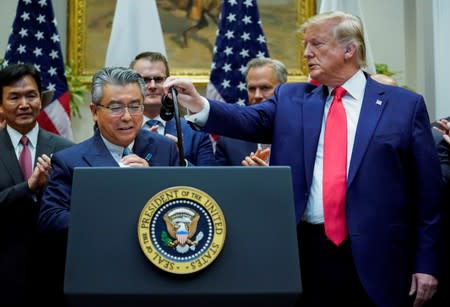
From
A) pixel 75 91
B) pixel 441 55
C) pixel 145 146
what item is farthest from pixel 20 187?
pixel 441 55

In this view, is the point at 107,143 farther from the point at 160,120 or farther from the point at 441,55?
the point at 441,55

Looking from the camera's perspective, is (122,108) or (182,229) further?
(122,108)

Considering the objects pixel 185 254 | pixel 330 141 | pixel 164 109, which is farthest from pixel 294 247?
pixel 330 141

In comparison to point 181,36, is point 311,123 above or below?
above

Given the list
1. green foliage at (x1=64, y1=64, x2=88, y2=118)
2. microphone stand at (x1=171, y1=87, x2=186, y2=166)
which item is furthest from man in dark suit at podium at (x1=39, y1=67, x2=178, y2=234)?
green foliage at (x1=64, y1=64, x2=88, y2=118)

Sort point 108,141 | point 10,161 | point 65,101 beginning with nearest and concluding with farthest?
point 108,141, point 10,161, point 65,101

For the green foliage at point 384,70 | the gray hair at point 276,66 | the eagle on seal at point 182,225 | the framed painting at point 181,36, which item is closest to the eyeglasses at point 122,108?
the eagle on seal at point 182,225

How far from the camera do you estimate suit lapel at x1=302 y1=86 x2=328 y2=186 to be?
293 centimetres

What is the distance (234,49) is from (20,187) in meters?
2.91

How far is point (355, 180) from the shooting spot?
9.40ft

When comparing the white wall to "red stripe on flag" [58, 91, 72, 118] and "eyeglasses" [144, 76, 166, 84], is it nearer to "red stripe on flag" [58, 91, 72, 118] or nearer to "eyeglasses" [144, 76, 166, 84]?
"eyeglasses" [144, 76, 166, 84]

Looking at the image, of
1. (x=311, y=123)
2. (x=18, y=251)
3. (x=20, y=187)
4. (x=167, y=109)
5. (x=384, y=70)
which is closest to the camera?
(x=167, y=109)

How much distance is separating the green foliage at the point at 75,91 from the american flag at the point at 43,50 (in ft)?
3.34

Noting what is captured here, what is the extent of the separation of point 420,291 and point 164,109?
50.5 inches
